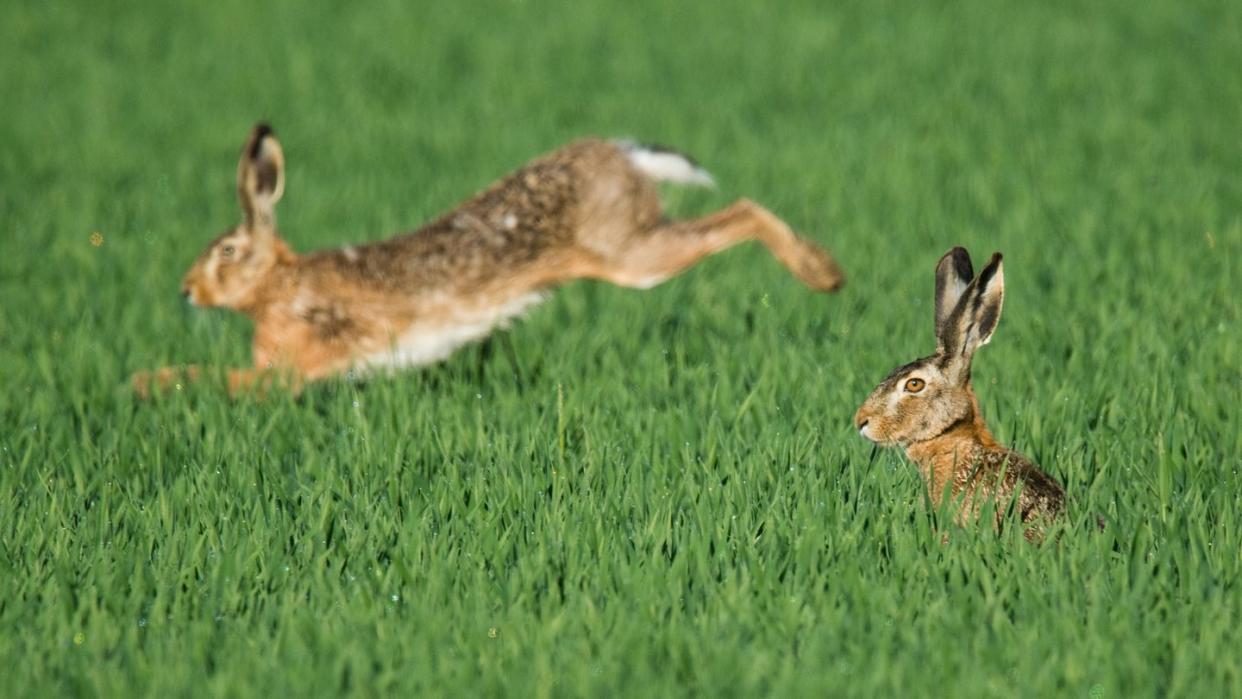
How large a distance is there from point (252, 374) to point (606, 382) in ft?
4.37

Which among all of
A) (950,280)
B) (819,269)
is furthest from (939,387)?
(819,269)

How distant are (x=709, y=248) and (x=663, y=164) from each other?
465mm

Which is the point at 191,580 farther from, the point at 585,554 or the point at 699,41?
the point at 699,41

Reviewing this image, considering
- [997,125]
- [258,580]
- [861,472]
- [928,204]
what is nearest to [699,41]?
[997,125]

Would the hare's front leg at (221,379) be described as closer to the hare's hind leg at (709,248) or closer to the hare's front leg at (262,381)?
the hare's front leg at (262,381)

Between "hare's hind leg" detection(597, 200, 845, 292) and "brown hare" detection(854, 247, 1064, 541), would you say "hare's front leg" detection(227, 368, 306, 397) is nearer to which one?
"hare's hind leg" detection(597, 200, 845, 292)

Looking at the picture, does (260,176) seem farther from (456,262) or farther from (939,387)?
(939,387)

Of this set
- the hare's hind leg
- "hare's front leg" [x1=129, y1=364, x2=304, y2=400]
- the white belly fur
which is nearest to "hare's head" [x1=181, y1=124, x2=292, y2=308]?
"hare's front leg" [x1=129, y1=364, x2=304, y2=400]

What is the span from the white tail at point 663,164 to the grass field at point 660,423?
571 millimetres

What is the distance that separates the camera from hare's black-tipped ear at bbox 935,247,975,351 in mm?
4605

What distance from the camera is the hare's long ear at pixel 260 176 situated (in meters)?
6.32

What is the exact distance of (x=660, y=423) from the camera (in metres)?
5.19

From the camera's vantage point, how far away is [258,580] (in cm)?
406

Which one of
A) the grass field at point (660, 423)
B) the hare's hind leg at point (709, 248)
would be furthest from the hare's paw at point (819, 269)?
the grass field at point (660, 423)
